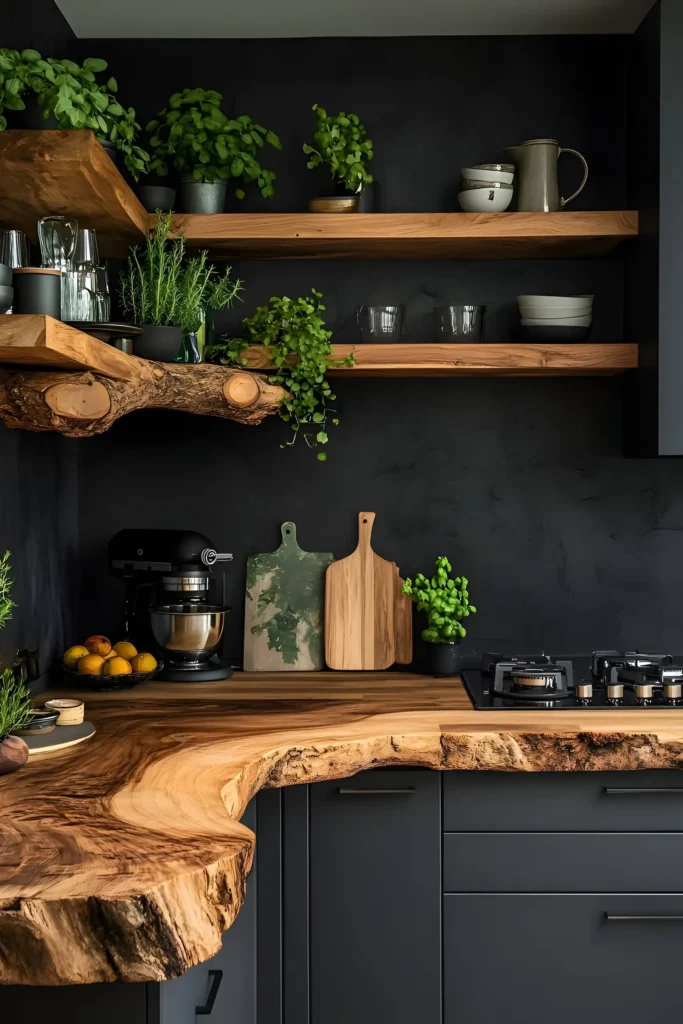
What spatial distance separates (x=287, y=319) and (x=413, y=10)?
2.91 ft

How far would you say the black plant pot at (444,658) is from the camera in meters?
2.80

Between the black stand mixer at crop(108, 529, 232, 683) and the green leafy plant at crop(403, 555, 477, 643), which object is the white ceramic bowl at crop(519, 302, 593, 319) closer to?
the green leafy plant at crop(403, 555, 477, 643)

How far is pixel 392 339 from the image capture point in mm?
2787

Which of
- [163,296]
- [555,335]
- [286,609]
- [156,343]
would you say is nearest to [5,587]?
[156,343]

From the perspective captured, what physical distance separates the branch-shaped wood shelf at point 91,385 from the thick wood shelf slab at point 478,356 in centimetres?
15

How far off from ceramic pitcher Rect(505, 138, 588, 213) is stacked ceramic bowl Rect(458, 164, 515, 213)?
0.06 metres

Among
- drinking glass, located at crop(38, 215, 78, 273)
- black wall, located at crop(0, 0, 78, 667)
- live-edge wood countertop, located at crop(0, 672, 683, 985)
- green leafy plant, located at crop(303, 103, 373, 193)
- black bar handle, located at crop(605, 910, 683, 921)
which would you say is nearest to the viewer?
live-edge wood countertop, located at crop(0, 672, 683, 985)

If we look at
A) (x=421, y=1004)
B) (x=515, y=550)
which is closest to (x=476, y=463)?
(x=515, y=550)

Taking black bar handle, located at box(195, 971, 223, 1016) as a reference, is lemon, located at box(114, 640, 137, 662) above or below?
above

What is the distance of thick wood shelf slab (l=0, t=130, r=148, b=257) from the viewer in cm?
200

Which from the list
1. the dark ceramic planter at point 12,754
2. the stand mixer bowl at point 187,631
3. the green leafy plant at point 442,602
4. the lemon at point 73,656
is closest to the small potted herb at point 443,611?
the green leafy plant at point 442,602

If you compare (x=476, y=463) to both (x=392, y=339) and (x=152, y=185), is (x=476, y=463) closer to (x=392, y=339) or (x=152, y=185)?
(x=392, y=339)

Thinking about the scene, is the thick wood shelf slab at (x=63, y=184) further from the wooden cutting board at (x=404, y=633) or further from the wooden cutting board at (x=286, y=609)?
the wooden cutting board at (x=404, y=633)

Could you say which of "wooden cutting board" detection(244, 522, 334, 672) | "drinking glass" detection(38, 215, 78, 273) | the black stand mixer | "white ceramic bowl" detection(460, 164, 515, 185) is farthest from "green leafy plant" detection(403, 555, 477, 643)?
"drinking glass" detection(38, 215, 78, 273)
